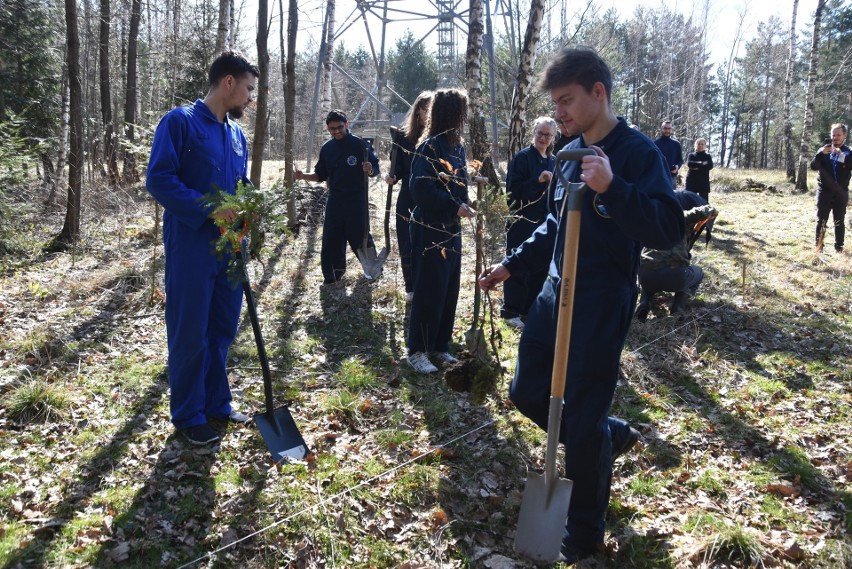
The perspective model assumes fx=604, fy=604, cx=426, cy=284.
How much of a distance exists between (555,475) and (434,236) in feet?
8.74

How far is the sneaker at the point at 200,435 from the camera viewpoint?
12.8 ft

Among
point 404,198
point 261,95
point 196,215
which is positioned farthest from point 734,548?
point 261,95

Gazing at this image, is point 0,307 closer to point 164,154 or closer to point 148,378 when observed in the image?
point 148,378

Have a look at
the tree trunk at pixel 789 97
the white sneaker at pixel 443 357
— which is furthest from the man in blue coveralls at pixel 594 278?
the tree trunk at pixel 789 97

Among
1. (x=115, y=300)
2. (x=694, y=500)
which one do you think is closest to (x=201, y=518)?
(x=694, y=500)

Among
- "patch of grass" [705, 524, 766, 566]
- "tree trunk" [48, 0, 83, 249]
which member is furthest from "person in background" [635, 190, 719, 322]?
"tree trunk" [48, 0, 83, 249]

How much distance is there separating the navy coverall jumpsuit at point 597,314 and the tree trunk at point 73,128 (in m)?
8.78

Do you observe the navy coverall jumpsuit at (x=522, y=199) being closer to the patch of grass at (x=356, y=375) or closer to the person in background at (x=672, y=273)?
the person in background at (x=672, y=273)

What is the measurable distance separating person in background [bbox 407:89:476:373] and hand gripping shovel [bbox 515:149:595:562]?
2.16 m

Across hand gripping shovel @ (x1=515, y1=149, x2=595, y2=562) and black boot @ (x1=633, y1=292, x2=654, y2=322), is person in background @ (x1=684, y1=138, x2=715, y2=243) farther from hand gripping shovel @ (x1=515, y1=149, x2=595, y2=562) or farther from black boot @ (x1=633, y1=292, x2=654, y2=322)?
hand gripping shovel @ (x1=515, y1=149, x2=595, y2=562)

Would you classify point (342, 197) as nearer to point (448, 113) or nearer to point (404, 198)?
point (404, 198)

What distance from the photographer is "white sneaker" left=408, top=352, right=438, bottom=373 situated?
520cm

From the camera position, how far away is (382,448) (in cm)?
404

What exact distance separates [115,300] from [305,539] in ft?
16.5
